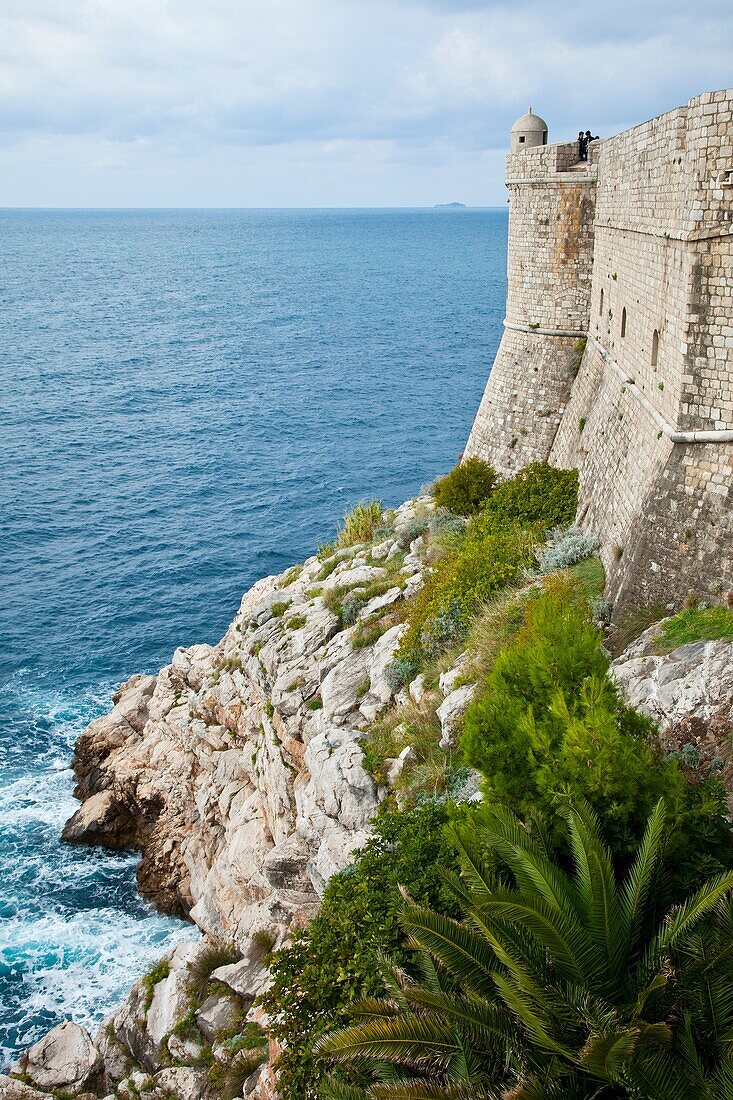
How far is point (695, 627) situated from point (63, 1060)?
1374cm

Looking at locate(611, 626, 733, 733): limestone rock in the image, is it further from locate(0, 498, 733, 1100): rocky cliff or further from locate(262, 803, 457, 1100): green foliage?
locate(262, 803, 457, 1100): green foliage

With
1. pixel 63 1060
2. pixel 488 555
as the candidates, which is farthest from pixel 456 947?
pixel 63 1060

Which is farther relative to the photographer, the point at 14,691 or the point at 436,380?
the point at 436,380

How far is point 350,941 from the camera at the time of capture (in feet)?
31.5

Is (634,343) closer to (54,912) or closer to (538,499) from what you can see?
(538,499)

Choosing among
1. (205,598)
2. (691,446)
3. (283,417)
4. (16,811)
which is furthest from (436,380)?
(691,446)

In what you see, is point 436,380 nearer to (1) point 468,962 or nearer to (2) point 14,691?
(2) point 14,691

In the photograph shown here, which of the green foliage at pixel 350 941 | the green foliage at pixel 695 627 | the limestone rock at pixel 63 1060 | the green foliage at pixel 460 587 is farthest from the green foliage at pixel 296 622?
the green foliage at pixel 695 627

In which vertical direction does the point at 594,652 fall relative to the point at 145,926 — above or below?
above

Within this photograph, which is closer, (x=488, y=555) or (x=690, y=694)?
(x=690, y=694)

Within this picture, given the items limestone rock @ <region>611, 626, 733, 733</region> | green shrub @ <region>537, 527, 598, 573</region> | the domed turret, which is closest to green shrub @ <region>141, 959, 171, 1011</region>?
green shrub @ <region>537, 527, 598, 573</region>

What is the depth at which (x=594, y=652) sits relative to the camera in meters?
9.26

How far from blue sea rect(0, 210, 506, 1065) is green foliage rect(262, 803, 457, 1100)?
36.1 ft

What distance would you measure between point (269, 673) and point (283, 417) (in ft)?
128
